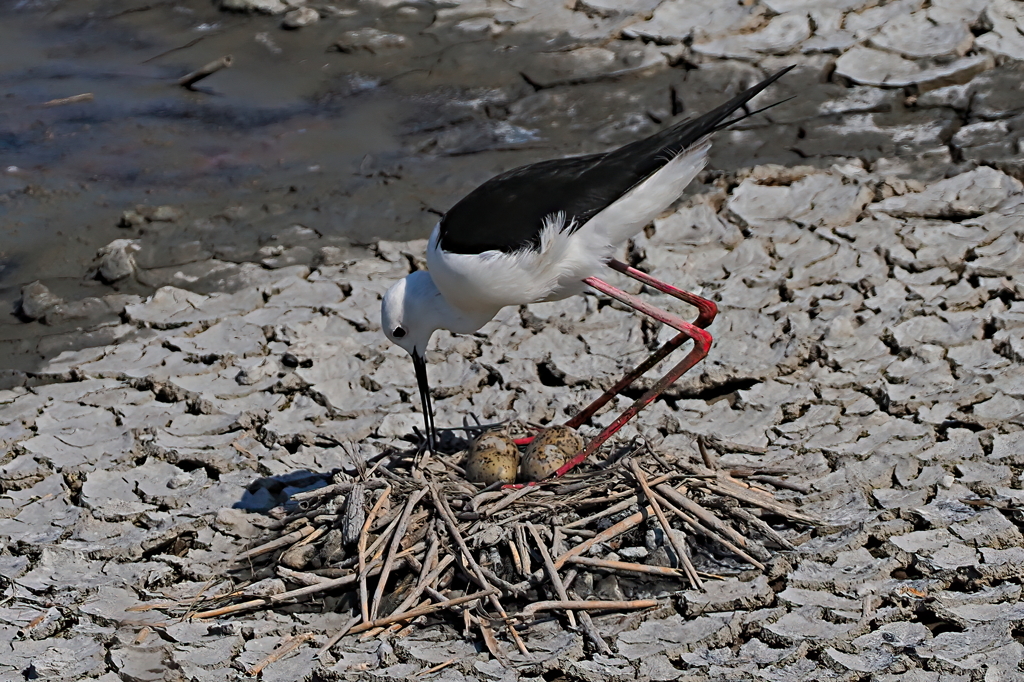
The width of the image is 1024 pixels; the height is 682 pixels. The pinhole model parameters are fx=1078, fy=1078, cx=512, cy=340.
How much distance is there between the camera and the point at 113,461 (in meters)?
4.43

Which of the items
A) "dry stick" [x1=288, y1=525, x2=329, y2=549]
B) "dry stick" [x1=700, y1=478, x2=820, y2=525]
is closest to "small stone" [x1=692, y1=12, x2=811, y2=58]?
"dry stick" [x1=700, y1=478, x2=820, y2=525]

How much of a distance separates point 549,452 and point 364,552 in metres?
0.81

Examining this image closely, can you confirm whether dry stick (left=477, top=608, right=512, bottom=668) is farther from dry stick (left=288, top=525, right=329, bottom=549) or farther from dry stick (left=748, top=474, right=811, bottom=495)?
dry stick (left=748, top=474, right=811, bottom=495)

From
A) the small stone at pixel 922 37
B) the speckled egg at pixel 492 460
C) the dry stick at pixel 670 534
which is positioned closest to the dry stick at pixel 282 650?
the speckled egg at pixel 492 460

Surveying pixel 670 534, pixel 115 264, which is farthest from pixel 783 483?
pixel 115 264

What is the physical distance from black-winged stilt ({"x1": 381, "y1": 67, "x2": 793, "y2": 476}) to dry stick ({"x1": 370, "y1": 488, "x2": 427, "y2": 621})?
43cm

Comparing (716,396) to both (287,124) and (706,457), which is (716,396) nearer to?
(706,457)

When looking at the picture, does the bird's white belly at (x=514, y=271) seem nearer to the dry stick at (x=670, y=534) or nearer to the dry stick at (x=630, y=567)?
the dry stick at (x=670, y=534)

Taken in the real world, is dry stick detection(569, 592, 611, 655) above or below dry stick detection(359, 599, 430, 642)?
above

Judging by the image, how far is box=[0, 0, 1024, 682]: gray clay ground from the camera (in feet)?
10.8

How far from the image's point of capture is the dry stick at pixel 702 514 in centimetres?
351

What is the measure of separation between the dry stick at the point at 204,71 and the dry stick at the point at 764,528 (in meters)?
5.24

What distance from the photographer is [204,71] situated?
7312 millimetres

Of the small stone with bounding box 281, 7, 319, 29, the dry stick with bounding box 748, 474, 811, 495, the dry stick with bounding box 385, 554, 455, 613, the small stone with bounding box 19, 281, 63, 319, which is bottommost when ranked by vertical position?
the small stone with bounding box 19, 281, 63, 319
